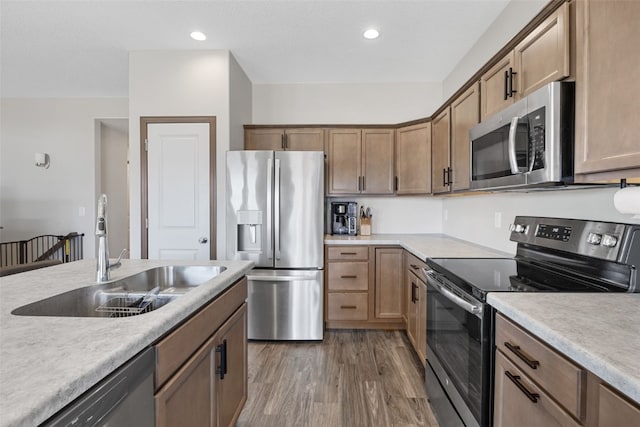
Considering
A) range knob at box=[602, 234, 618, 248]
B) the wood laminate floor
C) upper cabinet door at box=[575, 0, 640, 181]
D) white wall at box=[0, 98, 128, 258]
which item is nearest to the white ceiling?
white wall at box=[0, 98, 128, 258]

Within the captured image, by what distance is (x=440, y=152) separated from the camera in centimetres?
285

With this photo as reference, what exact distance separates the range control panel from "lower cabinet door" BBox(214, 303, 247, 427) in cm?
159

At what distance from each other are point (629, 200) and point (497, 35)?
1.85m

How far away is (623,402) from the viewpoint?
0.67 m

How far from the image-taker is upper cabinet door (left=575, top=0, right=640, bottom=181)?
3.19 ft

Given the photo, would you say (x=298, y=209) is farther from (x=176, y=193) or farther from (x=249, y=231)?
(x=176, y=193)

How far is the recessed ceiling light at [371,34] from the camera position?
2.57 meters

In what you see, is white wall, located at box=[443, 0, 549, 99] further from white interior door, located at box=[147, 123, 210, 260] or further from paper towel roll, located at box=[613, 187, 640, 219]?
white interior door, located at box=[147, 123, 210, 260]

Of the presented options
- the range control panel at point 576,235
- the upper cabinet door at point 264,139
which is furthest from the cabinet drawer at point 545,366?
the upper cabinet door at point 264,139

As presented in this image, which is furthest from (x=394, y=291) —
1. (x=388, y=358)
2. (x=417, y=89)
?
(x=417, y=89)

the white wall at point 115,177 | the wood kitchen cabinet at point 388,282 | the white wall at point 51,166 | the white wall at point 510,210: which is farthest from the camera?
the white wall at point 115,177

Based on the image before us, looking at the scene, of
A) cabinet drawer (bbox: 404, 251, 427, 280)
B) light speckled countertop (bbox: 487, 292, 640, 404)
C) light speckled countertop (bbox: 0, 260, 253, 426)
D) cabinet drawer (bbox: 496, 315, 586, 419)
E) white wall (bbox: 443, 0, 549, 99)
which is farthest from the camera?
cabinet drawer (bbox: 404, 251, 427, 280)

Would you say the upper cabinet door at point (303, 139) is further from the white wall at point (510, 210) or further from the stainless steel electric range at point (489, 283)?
the stainless steel electric range at point (489, 283)

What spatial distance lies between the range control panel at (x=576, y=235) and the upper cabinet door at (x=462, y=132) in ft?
1.88
